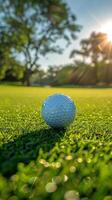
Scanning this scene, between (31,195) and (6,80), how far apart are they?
50.7m

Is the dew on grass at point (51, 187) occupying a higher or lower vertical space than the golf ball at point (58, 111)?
lower

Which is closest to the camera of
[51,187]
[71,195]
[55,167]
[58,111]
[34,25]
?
[71,195]

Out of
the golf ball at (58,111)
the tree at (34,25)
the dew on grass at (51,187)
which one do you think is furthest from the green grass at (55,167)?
the tree at (34,25)

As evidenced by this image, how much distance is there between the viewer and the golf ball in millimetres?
5074

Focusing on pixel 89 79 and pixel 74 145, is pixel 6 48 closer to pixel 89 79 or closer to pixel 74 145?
pixel 89 79

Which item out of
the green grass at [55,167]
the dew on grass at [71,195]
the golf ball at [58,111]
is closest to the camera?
the dew on grass at [71,195]

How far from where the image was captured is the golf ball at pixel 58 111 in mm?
5074

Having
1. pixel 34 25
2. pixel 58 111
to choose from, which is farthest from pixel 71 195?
pixel 34 25

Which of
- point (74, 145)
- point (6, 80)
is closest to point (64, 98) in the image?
point (74, 145)

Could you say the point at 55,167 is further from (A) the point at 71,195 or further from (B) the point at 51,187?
(A) the point at 71,195

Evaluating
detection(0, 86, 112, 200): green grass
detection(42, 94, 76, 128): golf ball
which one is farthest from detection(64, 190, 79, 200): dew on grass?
detection(42, 94, 76, 128): golf ball

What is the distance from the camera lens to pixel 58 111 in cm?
510

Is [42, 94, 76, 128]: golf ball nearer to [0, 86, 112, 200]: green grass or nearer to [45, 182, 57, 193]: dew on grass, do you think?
[0, 86, 112, 200]: green grass

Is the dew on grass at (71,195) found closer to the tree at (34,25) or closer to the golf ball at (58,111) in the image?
the golf ball at (58,111)
